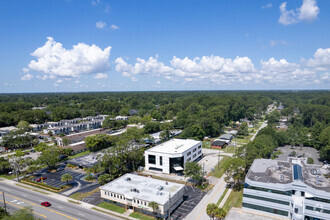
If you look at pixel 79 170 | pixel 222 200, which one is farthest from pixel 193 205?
pixel 79 170

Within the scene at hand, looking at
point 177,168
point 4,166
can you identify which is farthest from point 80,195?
Answer: point 4,166

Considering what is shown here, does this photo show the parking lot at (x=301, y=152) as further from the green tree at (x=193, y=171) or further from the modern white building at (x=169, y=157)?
the green tree at (x=193, y=171)

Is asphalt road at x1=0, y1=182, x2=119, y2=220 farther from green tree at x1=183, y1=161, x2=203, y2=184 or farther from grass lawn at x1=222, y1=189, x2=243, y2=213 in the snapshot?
grass lawn at x1=222, y1=189, x2=243, y2=213

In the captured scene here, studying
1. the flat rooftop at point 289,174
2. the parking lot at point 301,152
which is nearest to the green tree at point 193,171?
the flat rooftop at point 289,174

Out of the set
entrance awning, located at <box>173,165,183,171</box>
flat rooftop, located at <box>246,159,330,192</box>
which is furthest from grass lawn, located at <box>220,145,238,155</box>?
flat rooftop, located at <box>246,159,330,192</box>

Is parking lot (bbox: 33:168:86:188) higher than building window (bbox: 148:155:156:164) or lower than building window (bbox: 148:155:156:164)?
lower

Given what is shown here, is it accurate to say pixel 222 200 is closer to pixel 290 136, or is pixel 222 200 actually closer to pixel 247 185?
pixel 247 185
